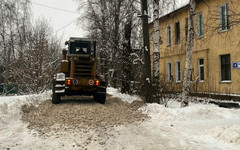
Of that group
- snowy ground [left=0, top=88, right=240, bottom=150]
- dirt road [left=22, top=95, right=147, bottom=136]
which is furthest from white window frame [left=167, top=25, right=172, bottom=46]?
snowy ground [left=0, top=88, right=240, bottom=150]

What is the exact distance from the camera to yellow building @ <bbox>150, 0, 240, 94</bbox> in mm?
14812

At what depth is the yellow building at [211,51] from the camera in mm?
14812

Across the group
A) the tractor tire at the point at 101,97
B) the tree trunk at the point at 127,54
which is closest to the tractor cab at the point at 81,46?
the tractor tire at the point at 101,97

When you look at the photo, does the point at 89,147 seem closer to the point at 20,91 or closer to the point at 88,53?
the point at 88,53

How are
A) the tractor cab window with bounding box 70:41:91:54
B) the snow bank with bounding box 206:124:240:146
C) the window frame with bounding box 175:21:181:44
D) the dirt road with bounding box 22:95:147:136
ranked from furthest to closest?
1. the window frame with bounding box 175:21:181:44
2. the tractor cab window with bounding box 70:41:91:54
3. the dirt road with bounding box 22:95:147:136
4. the snow bank with bounding box 206:124:240:146

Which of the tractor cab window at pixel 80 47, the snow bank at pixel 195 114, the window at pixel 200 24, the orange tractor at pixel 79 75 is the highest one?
the window at pixel 200 24

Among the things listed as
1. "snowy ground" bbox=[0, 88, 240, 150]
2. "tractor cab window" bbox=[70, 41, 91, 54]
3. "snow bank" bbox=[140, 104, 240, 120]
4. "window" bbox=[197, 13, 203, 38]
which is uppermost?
"window" bbox=[197, 13, 203, 38]

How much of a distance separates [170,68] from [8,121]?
60.1 ft

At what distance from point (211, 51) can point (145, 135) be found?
12967 mm

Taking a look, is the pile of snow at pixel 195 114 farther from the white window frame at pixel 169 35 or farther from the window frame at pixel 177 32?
the white window frame at pixel 169 35

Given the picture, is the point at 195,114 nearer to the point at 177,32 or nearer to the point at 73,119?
the point at 73,119

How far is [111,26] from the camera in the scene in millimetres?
19906

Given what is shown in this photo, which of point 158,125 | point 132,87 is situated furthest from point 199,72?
point 158,125

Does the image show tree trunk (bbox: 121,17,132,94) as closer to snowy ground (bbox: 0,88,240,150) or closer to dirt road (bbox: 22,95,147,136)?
dirt road (bbox: 22,95,147,136)
